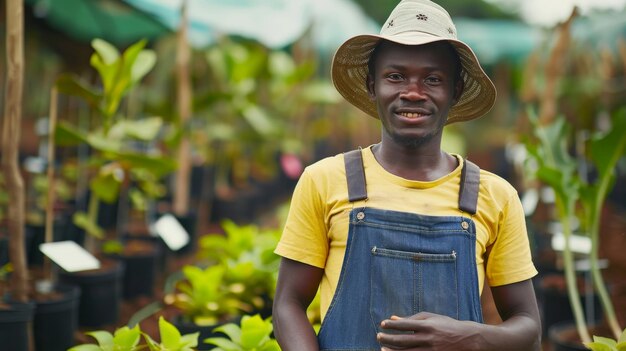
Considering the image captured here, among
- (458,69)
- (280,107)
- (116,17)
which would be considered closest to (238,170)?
(280,107)

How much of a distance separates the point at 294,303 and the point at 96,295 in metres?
2.32

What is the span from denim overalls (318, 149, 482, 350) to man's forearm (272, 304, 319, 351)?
53 mm

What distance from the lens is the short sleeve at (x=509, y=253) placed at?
1716 millimetres

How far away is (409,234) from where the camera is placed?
Result: 1617mm

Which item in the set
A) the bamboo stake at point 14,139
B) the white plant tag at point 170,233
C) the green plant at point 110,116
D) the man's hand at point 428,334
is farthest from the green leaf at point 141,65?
the man's hand at point 428,334

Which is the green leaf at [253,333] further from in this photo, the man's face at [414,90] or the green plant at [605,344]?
the green plant at [605,344]

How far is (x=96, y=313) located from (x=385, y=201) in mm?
2540

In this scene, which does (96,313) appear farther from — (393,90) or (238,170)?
(238,170)

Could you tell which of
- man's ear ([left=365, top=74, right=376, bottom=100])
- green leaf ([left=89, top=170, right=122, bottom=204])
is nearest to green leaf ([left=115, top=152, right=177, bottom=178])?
green leaf ([left=89, top=170, right=122, bottom=204])

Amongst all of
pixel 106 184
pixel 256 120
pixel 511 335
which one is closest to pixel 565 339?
pixel 511 335

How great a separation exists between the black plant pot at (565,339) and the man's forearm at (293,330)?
1.87 m

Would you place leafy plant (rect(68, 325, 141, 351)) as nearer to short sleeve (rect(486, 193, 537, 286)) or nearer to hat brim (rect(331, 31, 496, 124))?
hat brim (rect(331, 31, 496, 124))

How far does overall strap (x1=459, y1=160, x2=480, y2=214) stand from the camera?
168 cm

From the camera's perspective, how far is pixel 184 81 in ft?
17.6
